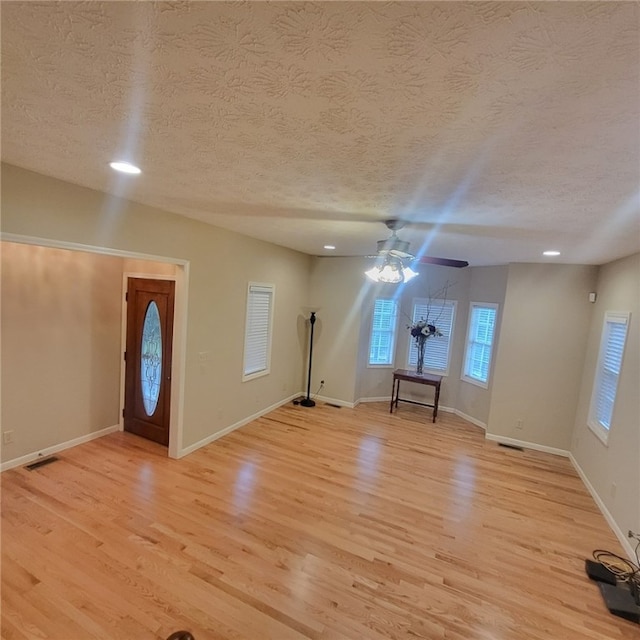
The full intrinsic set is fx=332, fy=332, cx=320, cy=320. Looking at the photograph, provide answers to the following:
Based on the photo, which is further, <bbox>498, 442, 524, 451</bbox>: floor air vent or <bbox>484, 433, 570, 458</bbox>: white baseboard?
<bbox>498, 442, 524, 451</bbox>: floor air vent

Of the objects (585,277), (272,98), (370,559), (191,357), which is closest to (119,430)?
(191,357)

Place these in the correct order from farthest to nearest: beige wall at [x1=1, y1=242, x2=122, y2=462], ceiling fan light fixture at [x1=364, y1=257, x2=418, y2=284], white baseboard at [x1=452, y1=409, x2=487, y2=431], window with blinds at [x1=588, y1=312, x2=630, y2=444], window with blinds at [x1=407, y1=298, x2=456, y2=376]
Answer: window with blinds at [x1=407, y1=298, x2=456, y2=376]
white baseboard at [x1=452, y1=409, x2=487, y2=431]
window with blinds at [x1=588, y1=312, x2=630, y2=444]
beige wall at [x1=1, y1=242, x2=122, y2=462]
ceiling fan light fixture at [x1=364, y1=257, x2=418, y2=284]

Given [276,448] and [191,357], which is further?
[276,448]

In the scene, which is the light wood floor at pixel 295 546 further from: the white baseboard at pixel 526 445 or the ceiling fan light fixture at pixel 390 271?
the ceiling fan light fixture at pixel 390 271

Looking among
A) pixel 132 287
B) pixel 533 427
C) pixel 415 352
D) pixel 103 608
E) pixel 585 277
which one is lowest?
pixel 103 608

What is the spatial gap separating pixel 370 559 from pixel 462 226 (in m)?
2.84

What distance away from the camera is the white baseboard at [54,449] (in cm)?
340

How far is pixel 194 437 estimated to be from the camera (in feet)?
13.4

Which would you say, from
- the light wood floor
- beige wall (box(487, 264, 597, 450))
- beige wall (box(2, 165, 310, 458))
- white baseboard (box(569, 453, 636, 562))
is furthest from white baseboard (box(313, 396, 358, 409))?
white baseboard (box(569, 453, 636, 562))

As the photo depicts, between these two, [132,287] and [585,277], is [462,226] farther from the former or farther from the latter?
[132,287]

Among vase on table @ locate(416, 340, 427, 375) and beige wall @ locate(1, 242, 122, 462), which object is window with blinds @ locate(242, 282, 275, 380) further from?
vase on table @ locate(416, 340, 427, 375)

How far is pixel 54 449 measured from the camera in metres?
3.77

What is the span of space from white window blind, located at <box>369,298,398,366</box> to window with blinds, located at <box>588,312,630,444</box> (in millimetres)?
3193

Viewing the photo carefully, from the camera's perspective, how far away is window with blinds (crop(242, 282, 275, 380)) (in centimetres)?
487
